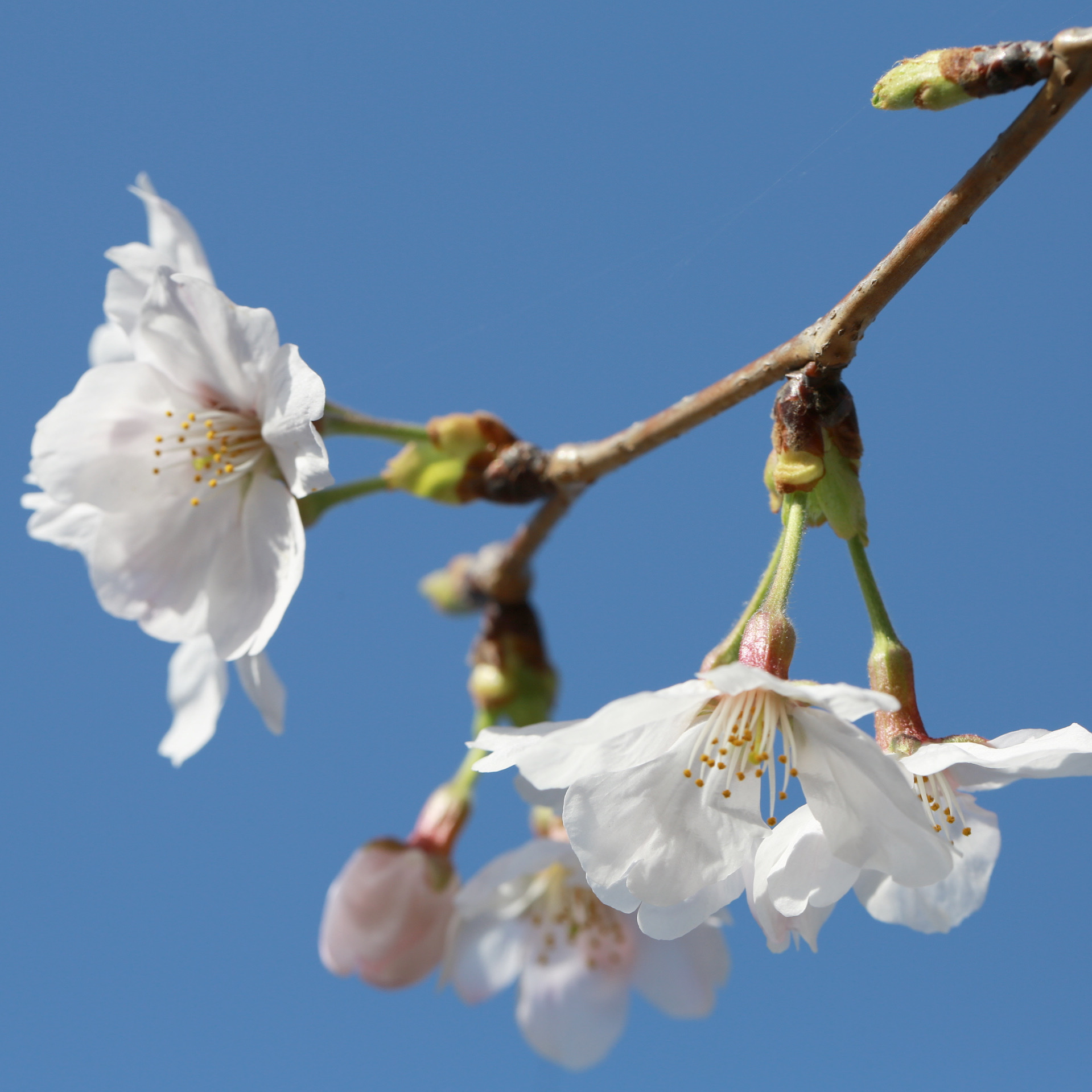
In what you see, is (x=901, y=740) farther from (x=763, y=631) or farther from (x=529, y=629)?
(x=529, y=629)

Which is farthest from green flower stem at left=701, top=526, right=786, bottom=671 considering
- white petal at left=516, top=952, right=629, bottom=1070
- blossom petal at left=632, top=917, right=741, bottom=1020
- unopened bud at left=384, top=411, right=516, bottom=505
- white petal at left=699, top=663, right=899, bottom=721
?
white petal at left=516, top=952, right=629, bottom=1070

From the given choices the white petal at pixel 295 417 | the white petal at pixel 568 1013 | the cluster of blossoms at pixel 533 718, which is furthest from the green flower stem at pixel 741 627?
the white petal at pixel 568 1013

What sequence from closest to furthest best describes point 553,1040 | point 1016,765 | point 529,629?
1. point 1016,765
2. point 553,1040
3. point 529,629

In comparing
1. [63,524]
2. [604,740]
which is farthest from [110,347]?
[604,740]

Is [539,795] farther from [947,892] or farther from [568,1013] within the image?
[568,1013]

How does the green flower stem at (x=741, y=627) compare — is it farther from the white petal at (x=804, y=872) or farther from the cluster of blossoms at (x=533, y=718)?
the white petal at (x=804, y=872)

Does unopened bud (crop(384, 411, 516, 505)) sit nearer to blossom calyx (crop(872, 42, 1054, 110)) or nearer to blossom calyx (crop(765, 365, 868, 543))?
blossom calyx (crop(765, 365, 868, 543))

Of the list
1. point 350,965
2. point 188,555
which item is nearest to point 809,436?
point 188,555
